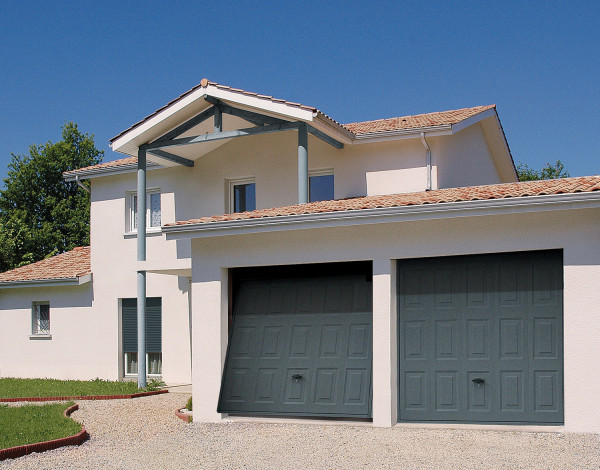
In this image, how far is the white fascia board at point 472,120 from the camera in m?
16.7

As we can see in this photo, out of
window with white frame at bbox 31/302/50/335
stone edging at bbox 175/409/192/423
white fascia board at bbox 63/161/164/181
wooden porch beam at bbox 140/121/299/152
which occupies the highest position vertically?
wooden porch beam at bbox 140/121/299/152

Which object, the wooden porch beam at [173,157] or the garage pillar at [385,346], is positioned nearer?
the garage pillar at [385,346]

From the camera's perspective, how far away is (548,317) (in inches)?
419

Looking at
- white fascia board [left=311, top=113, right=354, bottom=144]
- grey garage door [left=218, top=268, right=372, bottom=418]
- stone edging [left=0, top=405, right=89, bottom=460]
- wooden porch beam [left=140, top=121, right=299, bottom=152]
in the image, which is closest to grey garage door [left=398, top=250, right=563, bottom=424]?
grey garage door [left=218, top=268, right=372, bottom=418]

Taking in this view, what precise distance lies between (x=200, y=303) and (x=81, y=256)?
12.1 metres

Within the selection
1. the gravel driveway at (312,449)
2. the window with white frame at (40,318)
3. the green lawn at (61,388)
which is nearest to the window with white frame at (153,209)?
the window with white frame at (40,318)

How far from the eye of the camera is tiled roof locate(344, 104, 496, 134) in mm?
16753

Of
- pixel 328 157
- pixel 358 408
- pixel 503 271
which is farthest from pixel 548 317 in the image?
pixel 328 157

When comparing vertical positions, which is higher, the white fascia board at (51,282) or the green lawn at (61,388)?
the white fascia board at (51,282)

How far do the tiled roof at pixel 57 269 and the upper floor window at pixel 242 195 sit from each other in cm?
506

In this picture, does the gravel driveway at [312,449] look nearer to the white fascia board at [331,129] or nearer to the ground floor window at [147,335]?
the white fascia board at [331,129]

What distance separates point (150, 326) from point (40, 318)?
441 cm

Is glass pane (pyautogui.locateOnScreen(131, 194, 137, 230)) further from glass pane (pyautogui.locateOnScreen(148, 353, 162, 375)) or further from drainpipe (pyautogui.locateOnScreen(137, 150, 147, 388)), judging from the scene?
glass pane (pyautogui.locateOnScreen(148, 353, 162, 375))

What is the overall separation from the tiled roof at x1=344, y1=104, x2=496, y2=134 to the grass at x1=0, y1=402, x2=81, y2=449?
8.90m
